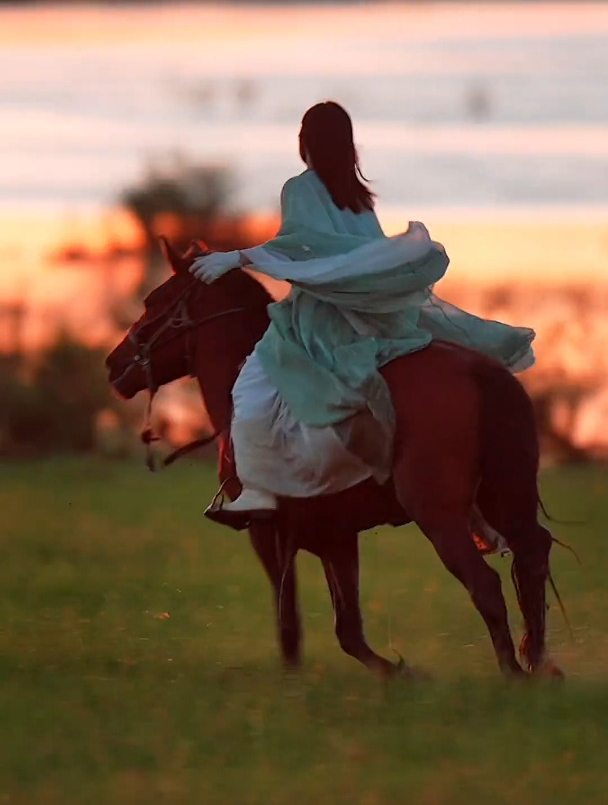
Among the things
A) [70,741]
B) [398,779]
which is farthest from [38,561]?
[398,779]

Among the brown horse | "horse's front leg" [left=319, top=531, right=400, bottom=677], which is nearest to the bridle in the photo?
the brown horse

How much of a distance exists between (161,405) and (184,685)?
28.0 metres

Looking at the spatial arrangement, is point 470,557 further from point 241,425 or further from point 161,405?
point 161,405

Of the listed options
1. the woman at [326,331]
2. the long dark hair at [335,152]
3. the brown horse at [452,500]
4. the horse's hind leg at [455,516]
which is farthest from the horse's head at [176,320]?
the horse's hind leg at [455,516]

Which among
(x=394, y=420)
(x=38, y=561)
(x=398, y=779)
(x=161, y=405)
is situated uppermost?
(x=394, y=420)

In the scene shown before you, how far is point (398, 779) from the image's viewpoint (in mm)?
7016

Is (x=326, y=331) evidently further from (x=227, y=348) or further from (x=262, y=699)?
(x=262, y=699)

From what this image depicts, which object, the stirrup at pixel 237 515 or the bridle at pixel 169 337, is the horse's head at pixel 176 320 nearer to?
the bridle at pixel 169 337

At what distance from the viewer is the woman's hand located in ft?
31.6

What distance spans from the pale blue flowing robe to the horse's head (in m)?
0.54

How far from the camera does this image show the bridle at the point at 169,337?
10.0 meters

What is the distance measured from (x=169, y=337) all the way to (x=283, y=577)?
147 centimetres

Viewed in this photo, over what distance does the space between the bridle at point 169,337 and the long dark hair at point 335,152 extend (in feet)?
2.93

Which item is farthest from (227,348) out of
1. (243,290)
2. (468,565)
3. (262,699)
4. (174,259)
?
(262,699)
